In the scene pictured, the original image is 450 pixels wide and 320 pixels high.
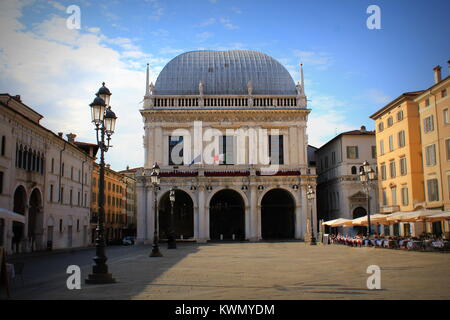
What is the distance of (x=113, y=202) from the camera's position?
86.1 m

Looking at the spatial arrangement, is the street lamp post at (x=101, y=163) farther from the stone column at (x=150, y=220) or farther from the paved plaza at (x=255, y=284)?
the stone column at (x=150, y=220)

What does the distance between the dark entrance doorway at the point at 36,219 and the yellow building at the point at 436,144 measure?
36.0 m

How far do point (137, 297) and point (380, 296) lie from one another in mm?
6965

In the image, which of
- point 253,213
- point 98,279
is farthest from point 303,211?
point 98,279

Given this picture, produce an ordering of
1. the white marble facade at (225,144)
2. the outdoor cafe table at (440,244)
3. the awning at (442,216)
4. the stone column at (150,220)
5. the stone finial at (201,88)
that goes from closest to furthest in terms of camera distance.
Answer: the awning at (442,216) → the outdoor cafe table at (440,244) → the stone column at (150,220) → the white marble facade at (225,144) → the stone finial at (201,88)

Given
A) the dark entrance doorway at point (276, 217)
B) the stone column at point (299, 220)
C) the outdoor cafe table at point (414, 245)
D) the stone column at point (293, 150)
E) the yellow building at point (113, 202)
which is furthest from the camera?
the yellow building at point (113, 202)

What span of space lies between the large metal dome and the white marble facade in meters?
0.16

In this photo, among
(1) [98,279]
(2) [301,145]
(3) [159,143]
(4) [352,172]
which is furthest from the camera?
(4) [352,172]

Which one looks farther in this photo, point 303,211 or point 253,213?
point 303,211

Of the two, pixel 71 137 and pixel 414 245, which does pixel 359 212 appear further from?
pixel 71 137

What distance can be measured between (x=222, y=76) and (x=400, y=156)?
28860mm

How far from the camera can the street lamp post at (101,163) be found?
1770cm

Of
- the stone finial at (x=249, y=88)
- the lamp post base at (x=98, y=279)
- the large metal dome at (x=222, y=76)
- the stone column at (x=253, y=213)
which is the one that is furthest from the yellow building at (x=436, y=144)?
the lamp post base at (x=98, y=279)
